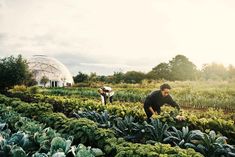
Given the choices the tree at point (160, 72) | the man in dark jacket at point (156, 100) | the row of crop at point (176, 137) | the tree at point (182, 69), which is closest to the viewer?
the row of crop at point (176, 137)

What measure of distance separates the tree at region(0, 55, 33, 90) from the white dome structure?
92.7 ft

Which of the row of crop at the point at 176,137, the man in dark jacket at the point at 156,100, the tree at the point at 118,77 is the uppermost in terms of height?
the tree at the point at 118,77

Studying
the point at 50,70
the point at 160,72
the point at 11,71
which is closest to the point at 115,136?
the point at 11,71

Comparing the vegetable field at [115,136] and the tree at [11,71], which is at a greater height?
the tree at [11,71]

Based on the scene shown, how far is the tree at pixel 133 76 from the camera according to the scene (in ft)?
162

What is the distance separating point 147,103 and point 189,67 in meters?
51.2

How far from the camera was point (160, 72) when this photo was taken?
54.4m

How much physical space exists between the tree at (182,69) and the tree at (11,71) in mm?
25289

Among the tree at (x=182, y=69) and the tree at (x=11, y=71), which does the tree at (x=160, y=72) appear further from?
the tree at (x=11, y=71)

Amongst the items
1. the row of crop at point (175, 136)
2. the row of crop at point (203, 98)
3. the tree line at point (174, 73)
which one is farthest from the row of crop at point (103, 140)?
the tree line at point (174, 73)

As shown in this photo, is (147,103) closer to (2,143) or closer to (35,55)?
(2,143)

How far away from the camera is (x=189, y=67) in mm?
58062

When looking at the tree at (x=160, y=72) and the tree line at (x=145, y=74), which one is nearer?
the tree line at (x=145, y=74)

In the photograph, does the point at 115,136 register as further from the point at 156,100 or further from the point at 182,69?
the point at 182,69
